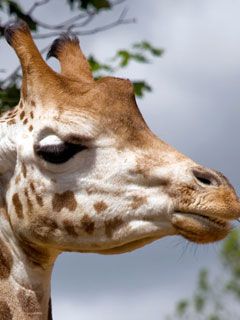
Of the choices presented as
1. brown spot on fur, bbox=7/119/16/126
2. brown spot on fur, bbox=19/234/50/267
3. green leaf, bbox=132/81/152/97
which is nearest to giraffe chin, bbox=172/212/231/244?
brown spot on fur, bbox=19/234/50/267

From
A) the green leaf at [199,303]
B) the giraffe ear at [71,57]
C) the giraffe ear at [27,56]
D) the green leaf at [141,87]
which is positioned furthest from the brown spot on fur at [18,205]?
the green leaf at [199,303]

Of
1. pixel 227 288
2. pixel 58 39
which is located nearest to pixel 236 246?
pixel 227 288

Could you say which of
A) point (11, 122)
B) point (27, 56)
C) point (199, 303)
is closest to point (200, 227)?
point (11, 122)

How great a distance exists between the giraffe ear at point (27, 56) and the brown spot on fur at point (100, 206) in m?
0.83

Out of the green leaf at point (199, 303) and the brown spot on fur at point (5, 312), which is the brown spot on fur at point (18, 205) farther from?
the green leaf at point (199, 303)

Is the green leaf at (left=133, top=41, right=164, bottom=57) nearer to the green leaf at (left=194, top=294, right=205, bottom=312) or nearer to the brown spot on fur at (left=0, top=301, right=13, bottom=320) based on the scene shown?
the brown spot on fur at (left=0, top=301, right=13, bottom=320)

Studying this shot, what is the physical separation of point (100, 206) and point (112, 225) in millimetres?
127

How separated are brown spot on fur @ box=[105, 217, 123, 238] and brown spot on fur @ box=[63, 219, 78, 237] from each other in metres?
0.19

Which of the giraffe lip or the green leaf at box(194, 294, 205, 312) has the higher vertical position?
the giraffe lip

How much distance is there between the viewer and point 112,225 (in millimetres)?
8289

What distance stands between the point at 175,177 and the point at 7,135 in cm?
113

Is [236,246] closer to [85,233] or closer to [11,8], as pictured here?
[11,8]

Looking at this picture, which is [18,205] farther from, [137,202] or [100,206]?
[137,202]

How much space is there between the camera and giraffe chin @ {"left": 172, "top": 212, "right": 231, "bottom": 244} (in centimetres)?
800
